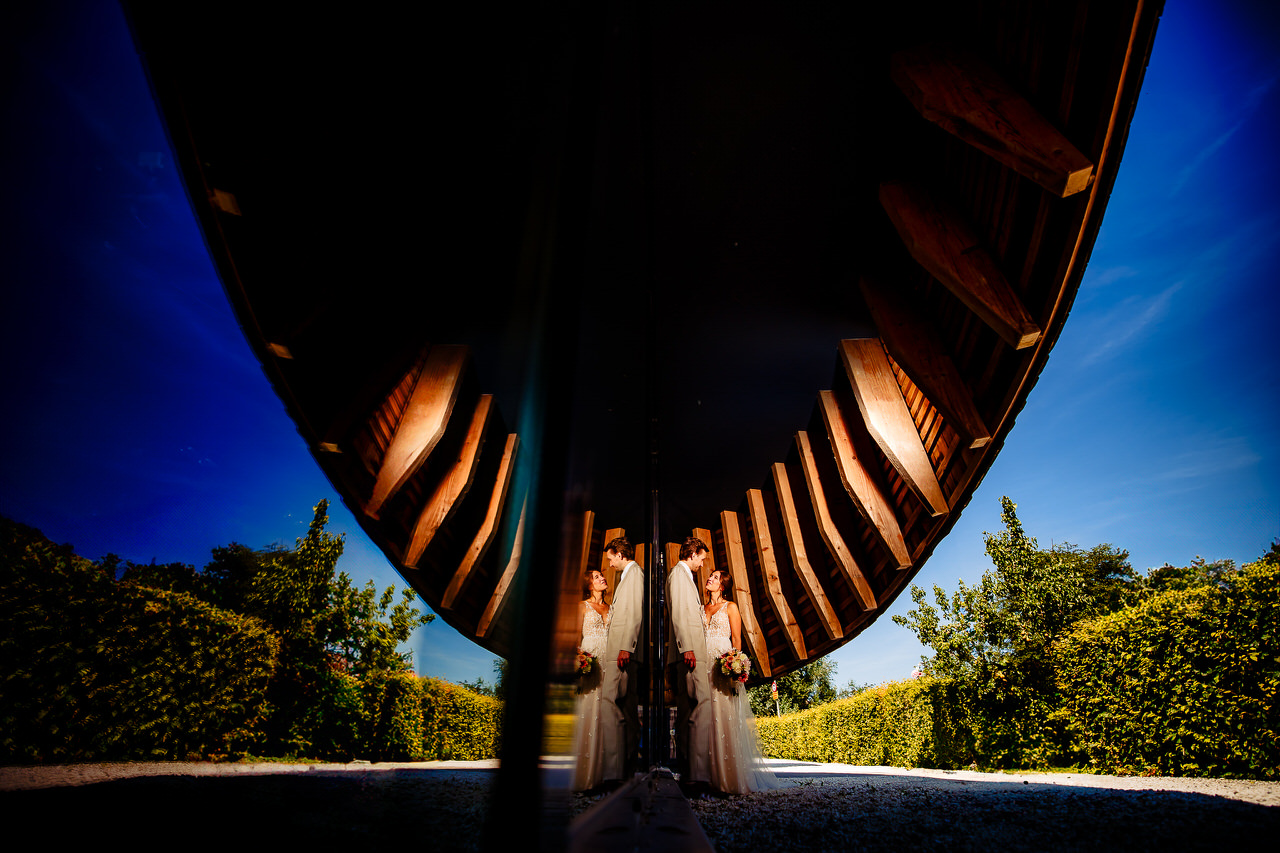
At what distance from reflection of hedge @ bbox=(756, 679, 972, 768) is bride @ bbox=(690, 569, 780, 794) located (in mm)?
7134

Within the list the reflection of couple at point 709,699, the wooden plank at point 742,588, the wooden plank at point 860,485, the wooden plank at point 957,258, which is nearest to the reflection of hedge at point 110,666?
the reflection of couple at point 709,699

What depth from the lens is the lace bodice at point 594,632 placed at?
141 inches

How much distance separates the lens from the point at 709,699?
135 inches

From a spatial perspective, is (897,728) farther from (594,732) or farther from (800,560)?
(594,732)

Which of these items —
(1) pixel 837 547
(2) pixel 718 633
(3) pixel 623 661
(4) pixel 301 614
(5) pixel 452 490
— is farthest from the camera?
(1) pixel 837 547

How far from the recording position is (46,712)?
55.4 inches

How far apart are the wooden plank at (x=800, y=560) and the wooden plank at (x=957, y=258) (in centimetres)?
315

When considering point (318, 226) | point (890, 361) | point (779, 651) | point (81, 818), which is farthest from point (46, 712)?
point (779, 651)

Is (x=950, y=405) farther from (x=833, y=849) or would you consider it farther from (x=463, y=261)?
(x=463, y=261)

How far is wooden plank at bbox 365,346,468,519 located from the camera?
3.01 m

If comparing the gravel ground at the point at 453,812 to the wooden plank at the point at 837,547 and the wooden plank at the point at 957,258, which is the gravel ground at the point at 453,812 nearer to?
the wooden plank at the point at 837,547

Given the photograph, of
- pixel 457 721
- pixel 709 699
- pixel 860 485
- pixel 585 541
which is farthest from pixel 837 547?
pixel 457 721

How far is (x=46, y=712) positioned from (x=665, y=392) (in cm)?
341

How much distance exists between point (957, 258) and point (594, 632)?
3.28 m
